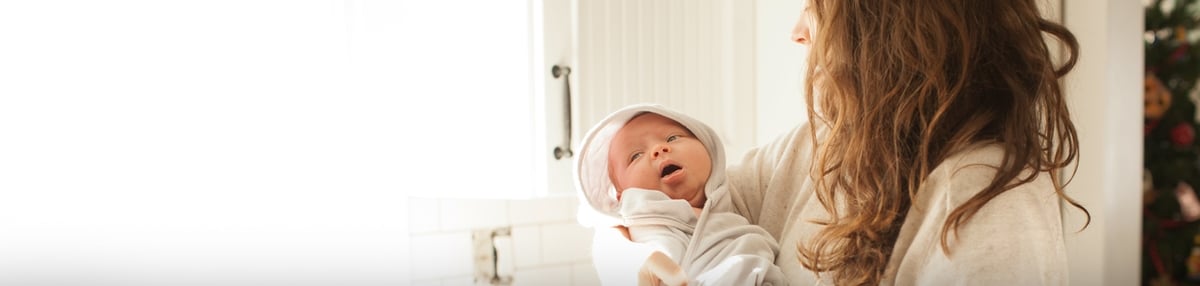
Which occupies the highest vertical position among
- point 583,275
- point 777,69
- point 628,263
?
point 777,69

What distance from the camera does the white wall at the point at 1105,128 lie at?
1585 mm

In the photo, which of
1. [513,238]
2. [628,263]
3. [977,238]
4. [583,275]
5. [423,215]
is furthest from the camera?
[583,275]

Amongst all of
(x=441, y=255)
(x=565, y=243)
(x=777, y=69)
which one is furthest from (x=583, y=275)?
(x=777, y=69)

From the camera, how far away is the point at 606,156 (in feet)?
4.05

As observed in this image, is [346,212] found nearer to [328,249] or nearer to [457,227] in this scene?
[328,249]

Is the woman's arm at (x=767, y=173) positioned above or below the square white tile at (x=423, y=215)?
above

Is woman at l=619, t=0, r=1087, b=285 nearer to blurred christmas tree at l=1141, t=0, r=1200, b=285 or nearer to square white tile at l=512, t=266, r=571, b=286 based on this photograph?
blurred christmas tree at l=1141, t=0, r=1200, b=285

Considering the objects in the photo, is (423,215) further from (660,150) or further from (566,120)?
(660,150)

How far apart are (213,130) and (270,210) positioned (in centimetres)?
18

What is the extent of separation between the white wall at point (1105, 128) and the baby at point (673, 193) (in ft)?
2.61

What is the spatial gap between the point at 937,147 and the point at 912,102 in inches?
2.3

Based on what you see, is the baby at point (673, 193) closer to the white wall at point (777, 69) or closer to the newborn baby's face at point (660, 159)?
the newborn baby's face at point (660, 159)

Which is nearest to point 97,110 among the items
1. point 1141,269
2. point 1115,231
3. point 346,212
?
point 346,212

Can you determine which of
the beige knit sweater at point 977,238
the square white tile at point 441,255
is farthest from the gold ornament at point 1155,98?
the square white tile at point 441,255
